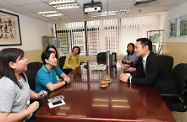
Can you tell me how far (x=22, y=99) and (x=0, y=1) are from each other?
2.42m

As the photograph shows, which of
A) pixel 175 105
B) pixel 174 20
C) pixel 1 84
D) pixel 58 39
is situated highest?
pixel 174 20

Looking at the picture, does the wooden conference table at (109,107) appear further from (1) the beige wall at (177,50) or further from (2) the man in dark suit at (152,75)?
(1) the beige wall at (177,50)

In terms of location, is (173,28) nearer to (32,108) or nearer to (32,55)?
(32,108)

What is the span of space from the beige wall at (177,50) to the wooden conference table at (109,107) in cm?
250

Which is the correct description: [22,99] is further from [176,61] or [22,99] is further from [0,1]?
[176,61]

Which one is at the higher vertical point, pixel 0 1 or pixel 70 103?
pixel 0 1

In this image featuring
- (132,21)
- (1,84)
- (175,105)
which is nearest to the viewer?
(1,84)

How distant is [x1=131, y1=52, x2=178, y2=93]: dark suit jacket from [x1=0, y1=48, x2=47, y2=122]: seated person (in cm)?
114

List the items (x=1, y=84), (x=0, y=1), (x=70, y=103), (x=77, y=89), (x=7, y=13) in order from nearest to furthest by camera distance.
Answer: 1. (x=1, y=84)
2. (x=70, y=103)
3. (x=77, y=89)
4. (x=0, y=1)
5. (x=7, y=13)

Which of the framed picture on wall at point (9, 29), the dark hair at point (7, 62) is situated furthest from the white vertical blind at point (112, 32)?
the dark hair at point (7, 62)

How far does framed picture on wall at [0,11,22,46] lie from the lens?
3.03 meters

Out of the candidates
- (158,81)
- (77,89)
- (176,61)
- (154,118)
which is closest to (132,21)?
(176,61)

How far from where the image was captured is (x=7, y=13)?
3154 mm

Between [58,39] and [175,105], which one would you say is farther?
[58,39]
